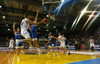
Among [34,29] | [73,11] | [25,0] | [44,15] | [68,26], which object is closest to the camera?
[34,29]

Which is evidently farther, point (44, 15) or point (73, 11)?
point (44, 15)

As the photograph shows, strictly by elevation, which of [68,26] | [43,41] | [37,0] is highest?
[37,0]

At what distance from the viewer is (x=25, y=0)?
9.84 metres

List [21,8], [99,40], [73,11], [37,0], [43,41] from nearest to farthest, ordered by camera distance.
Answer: [37,0] < [21,8] < [73,11] < [99,40] < [43,41]

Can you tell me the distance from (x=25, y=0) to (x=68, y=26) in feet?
52.5

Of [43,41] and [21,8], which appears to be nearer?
[21,8]

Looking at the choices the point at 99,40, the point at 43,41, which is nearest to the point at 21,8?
the point at 99,40

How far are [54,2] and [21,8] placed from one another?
6877 millimetres

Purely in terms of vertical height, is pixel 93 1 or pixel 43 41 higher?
pixel 93 1

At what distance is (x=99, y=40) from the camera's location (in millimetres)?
18969

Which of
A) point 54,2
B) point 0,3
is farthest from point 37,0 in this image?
point 0,3

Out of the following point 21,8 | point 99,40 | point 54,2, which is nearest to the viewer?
point 54,2

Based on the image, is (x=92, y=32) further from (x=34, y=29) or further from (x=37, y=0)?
(x=34, y=29)

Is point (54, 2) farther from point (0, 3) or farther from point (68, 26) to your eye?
point (68, 26)
